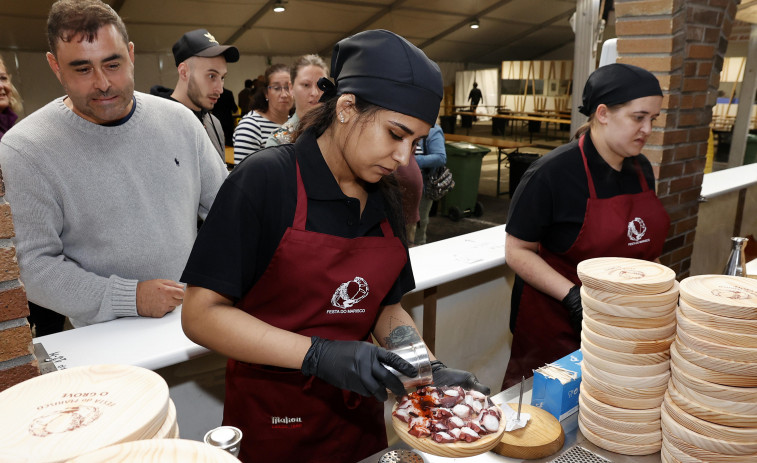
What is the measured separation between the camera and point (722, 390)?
1.04 meters

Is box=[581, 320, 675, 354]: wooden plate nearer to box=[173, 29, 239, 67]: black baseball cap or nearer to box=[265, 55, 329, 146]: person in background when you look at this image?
box=[265, 55, 329, 146]: person in background

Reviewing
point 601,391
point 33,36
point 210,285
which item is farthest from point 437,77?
point 33,36

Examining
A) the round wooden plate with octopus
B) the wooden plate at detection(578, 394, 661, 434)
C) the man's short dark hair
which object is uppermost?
the man's short dark hair

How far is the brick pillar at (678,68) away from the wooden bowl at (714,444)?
1.95 m

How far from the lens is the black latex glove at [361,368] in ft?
3.58

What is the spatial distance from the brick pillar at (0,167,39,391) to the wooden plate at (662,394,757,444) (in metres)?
1.34

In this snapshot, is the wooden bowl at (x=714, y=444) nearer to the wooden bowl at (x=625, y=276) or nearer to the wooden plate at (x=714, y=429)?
the wooden plate at (x=714, y=429)

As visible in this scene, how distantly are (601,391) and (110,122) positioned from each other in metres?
1.70

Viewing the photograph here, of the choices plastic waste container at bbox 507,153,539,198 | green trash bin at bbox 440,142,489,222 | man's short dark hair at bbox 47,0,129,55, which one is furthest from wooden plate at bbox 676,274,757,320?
plastic waste container at bbox 507,153,539,198

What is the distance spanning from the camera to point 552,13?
14570 millimetres

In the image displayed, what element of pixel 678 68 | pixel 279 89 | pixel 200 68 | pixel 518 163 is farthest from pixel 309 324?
pixel 518 163

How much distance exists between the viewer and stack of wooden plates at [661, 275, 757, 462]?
40.2 inches

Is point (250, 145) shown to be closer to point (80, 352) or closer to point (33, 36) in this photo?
point (80, 352)

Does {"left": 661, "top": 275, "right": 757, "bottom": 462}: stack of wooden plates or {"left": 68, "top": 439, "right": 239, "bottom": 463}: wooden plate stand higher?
{"left": 68, "top": 439, "right": 239, "bottom": 463}: wooden plate
